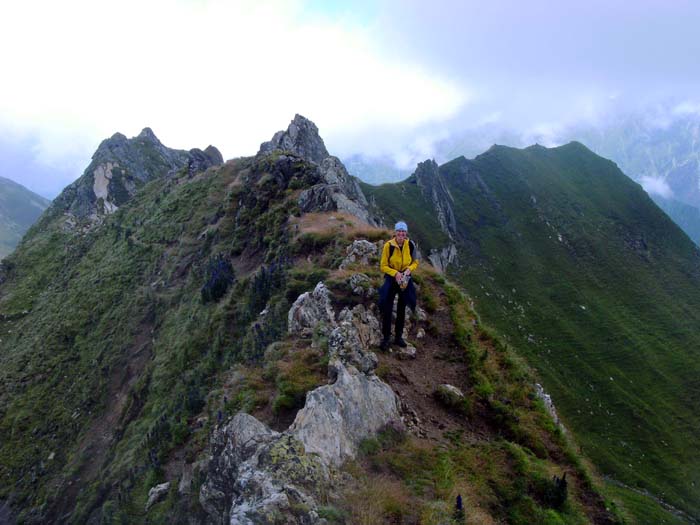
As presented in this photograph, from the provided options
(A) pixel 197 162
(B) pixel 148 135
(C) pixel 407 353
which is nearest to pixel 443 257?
(A) pixel 197 162

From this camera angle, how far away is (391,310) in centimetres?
1142

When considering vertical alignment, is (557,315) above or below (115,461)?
above

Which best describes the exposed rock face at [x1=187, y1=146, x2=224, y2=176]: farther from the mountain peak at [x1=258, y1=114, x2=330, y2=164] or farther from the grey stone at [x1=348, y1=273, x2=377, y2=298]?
the grey stone at [x1=348, y1=273, x2=377, y2=298]

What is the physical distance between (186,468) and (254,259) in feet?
49.3

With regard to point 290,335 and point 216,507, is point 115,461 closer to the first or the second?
point 290,335

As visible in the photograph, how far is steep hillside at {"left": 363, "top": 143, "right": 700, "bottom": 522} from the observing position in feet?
216

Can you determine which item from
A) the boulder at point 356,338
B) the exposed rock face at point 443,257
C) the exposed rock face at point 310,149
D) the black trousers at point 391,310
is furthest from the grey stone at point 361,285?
the exposed rock face at point 443,257

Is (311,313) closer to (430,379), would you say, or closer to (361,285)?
(361,285)

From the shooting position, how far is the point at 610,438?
6406cm

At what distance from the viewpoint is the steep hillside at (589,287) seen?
6581 cm

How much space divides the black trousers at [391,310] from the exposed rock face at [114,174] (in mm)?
50353

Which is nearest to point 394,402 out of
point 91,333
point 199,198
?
point 91,333

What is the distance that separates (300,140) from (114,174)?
41990mm

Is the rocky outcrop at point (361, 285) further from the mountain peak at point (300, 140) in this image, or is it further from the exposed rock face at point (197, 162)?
the exposed rock face at point (197, 162)
